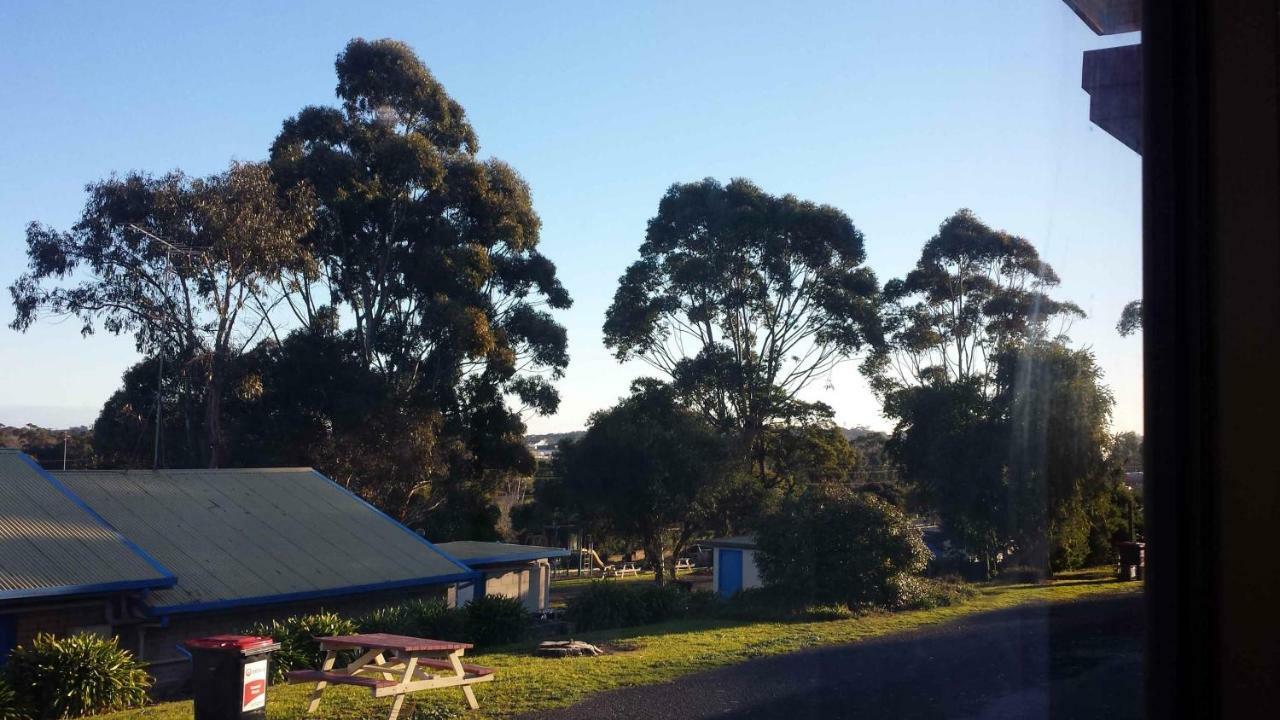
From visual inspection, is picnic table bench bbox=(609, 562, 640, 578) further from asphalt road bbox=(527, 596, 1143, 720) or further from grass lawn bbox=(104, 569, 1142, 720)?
asphalt road bbox=(527, 596, 1143, 720)

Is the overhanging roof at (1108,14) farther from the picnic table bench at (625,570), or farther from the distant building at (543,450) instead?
the picnic table bench at (625,570)

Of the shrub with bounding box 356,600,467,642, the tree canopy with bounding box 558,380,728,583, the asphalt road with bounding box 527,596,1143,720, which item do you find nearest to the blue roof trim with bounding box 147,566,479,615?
the shrub with bounding box 356,600,467,642

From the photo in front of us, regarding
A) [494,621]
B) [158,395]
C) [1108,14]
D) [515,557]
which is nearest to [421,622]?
[494,621]

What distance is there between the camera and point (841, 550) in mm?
20641

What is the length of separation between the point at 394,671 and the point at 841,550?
39.5 feet

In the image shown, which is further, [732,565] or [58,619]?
[732,565]

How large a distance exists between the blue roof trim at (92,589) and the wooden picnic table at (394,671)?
5511mm

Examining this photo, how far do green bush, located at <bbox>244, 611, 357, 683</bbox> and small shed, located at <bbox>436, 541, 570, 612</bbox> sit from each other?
36.2 feet

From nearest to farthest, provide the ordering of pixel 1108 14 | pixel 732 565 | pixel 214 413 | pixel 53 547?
pixel 1108 14, pixel 53 547, pixel 214 413, pixel 732 565

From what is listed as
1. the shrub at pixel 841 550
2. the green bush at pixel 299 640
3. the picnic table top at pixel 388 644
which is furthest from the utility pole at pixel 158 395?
the picnic table top at pixel 388 644

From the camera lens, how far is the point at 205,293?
27188mm

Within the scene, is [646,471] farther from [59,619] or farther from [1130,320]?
[1130,320]

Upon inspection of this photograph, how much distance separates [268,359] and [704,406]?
48.6ft

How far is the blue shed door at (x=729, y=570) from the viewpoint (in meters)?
29.7
